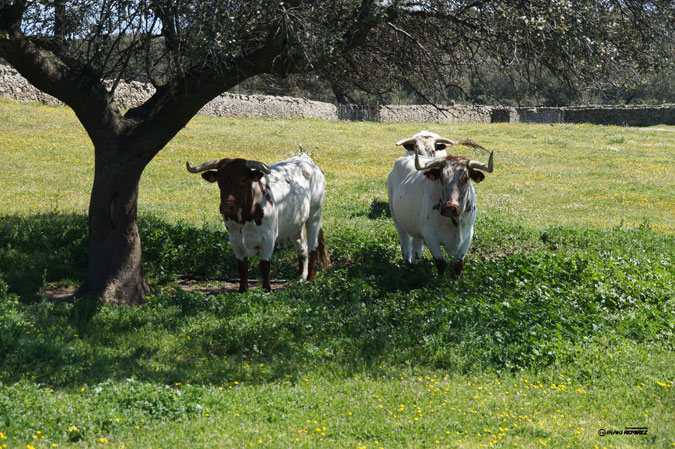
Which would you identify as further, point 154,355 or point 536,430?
point 154,355

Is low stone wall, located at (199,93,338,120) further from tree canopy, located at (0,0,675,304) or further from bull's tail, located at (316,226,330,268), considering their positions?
tree canopy, located at (0,0,675,304)

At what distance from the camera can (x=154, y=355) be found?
8.34m

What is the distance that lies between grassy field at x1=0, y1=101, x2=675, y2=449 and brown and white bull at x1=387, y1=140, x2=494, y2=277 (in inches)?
22.7

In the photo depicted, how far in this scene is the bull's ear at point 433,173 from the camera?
36.1 ft

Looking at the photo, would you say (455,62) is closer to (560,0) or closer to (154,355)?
(560,0)

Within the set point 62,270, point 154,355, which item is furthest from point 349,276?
point 62,270

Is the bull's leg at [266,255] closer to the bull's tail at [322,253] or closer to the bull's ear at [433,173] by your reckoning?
the bull's tail at [322,253]

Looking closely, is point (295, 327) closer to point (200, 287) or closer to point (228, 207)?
point (228, 207)

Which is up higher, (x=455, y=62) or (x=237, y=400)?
(x=455, y=62)

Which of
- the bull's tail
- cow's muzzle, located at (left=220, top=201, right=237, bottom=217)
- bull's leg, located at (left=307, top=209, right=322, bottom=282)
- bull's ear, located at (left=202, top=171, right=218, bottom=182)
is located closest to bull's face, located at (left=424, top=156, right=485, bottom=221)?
bull's leg, located at (left=307, top=209, right=322, bottom=282)

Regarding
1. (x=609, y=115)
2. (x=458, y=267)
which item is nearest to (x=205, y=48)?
(x=458, y=267)

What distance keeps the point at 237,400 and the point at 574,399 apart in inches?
136

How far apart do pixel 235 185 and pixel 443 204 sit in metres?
3.22

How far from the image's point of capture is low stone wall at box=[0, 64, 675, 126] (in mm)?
32000
